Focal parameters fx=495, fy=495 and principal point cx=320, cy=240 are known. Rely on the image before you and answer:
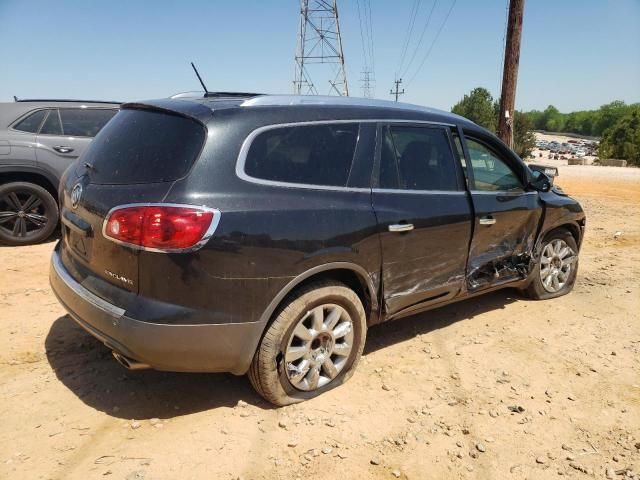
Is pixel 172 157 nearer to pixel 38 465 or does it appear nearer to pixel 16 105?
pixel 38 465

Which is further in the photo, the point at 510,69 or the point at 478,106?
the point at 478,106

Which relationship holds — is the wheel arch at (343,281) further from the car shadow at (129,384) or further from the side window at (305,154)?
the car shadow at (129,384)

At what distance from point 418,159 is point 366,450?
1990mm

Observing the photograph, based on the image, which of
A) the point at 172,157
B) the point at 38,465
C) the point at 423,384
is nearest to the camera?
the point at 38,465

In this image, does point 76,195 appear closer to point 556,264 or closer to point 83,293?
point 83,293

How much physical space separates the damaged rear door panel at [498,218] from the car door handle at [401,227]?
81 cm

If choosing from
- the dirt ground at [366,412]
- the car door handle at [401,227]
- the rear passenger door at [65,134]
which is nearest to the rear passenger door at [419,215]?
the car door handle at [401,227]

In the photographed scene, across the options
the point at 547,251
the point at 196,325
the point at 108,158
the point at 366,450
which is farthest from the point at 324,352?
the point at 547,251

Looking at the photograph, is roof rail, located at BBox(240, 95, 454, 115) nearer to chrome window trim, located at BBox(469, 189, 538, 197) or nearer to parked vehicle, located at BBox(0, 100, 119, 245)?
chrome window trim, located at BBox(469, 189, 538, 197)

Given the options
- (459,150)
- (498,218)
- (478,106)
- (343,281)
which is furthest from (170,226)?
(478,106)

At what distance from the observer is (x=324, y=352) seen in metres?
3.07

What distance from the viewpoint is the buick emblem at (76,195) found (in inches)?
114

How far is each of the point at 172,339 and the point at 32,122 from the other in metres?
5.36

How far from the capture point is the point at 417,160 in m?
3.55
